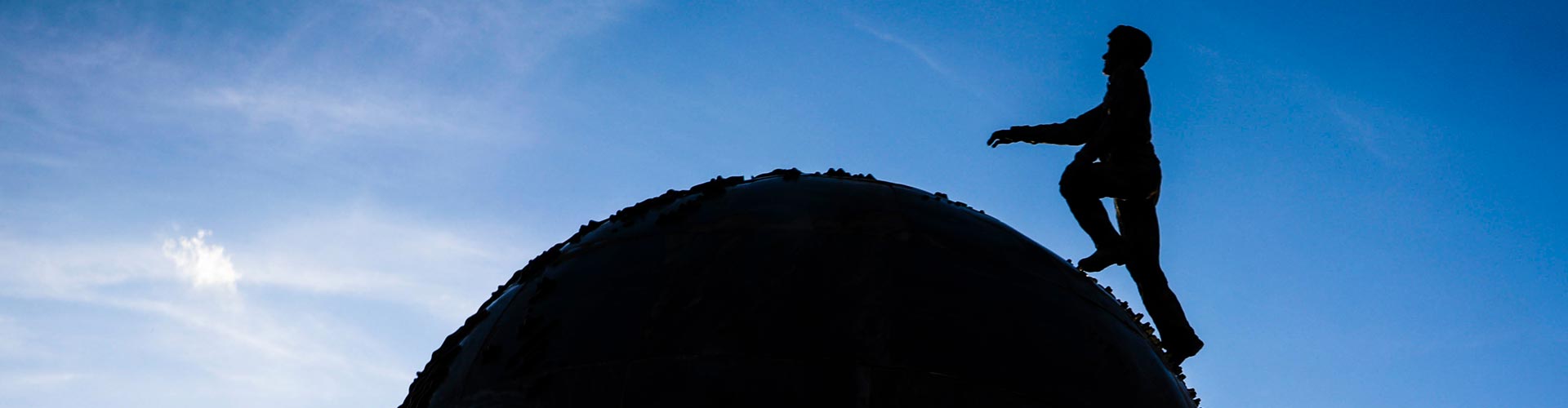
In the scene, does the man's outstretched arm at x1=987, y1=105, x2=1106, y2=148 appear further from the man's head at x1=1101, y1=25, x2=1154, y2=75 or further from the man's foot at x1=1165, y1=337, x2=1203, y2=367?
the man's foot at x1=1165, y1=337, x2=1203, y2=367

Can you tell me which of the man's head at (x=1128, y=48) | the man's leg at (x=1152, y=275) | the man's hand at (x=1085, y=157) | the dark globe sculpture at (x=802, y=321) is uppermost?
the man's head at (x=1128, y=48)

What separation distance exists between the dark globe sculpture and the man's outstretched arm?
1429 mm

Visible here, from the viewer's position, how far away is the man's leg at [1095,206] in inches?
345

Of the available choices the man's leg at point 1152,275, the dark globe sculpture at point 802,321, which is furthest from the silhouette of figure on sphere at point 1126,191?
the dark globe sculpture at point 802,321

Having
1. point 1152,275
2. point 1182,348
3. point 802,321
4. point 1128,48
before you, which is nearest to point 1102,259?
point 1152,275

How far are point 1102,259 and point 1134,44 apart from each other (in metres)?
1.75

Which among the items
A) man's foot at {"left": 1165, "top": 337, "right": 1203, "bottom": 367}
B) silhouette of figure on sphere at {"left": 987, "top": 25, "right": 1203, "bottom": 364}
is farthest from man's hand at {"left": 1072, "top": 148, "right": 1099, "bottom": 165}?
man's foot at {"left": 1165, "top": 337, "right": 1203, "bottom": 367}

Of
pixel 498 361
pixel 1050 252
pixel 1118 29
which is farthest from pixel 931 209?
pixel 498 361

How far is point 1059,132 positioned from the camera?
9.63 meters

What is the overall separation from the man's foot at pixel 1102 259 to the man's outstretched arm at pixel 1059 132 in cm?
100

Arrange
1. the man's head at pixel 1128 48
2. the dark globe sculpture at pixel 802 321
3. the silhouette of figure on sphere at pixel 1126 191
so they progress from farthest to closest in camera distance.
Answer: the man's head at pixel 1128 48 < the silhouette of figure on sphere at pixel 1126 191 < the dark globe sculpture at pixel 802 321

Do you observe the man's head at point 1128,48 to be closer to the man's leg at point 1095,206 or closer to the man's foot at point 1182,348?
the man's leg at point 1095,206

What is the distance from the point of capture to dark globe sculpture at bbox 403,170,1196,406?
585cm

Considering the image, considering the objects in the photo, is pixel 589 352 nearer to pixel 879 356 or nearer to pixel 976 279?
pixel 879 356
